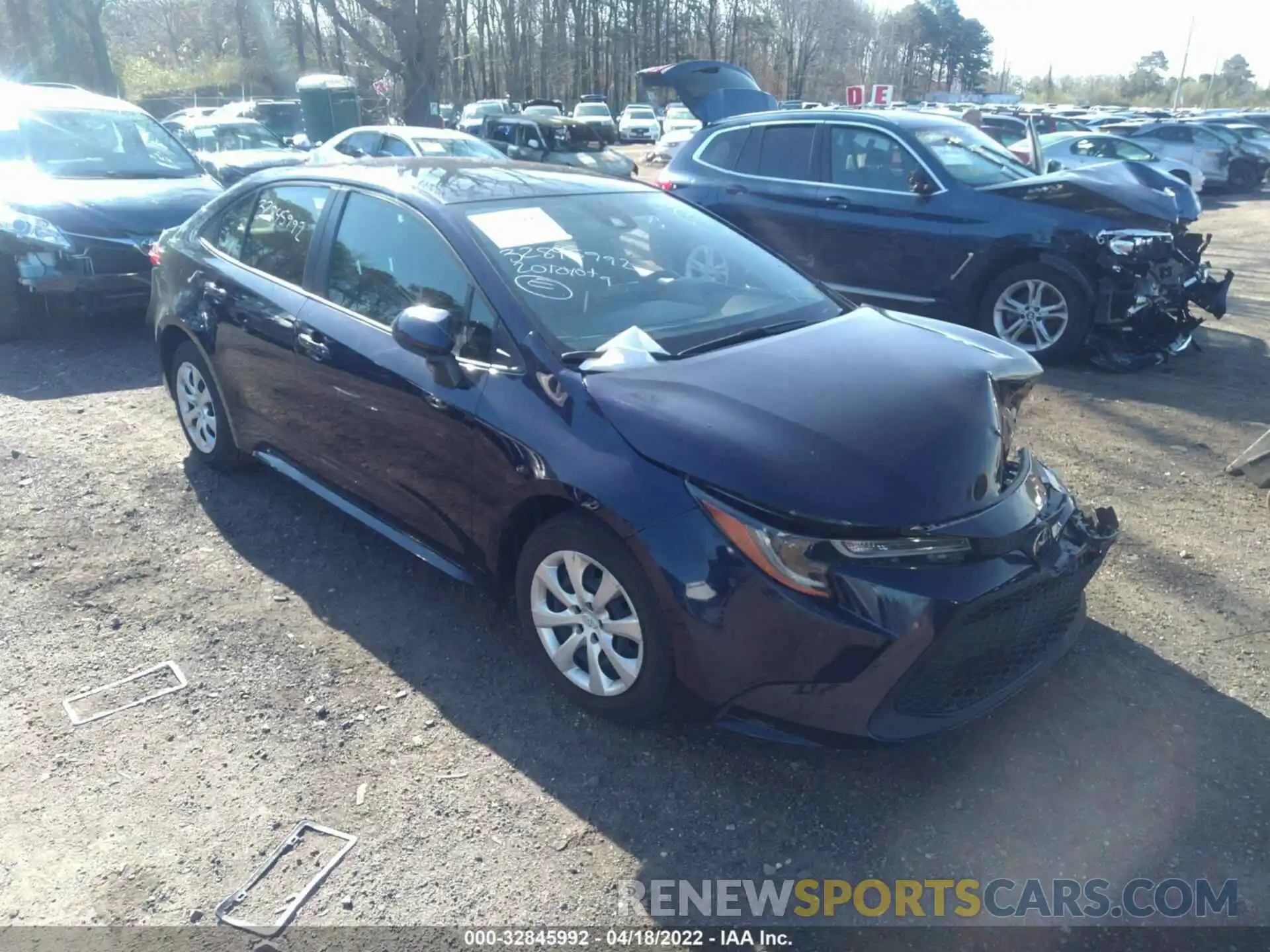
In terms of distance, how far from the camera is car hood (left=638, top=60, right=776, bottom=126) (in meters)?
11.3

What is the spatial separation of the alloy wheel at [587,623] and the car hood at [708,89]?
356 inches

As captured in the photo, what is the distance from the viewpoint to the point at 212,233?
16.1 feet

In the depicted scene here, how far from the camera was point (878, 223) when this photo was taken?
758cm

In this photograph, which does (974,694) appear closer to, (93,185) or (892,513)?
(892,513)

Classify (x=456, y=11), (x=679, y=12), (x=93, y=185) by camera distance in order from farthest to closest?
1. (x=679, y=12)
2. (x=456, y=11)
3. (x=93, y=185)

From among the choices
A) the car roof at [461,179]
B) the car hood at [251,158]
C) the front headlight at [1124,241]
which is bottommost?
the car hood at [251,158]

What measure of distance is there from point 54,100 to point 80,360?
320cm

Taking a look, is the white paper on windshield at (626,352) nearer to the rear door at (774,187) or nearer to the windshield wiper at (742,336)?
the windshield wiper at (742,336)

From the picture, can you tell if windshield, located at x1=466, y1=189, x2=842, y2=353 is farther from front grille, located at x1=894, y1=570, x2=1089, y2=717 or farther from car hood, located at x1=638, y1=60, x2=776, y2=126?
car hood, located at x1=638, y1=60, x2=776, y2=126

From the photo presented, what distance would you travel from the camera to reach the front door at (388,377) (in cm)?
343

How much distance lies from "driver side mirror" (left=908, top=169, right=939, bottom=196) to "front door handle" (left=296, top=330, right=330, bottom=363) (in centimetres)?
Result: 511

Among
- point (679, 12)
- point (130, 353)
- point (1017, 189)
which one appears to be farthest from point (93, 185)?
point (679, 12)

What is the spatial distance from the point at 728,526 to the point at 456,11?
40.0 metres

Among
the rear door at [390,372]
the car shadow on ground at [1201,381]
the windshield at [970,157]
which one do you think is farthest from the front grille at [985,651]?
the windshield at [970,157]
